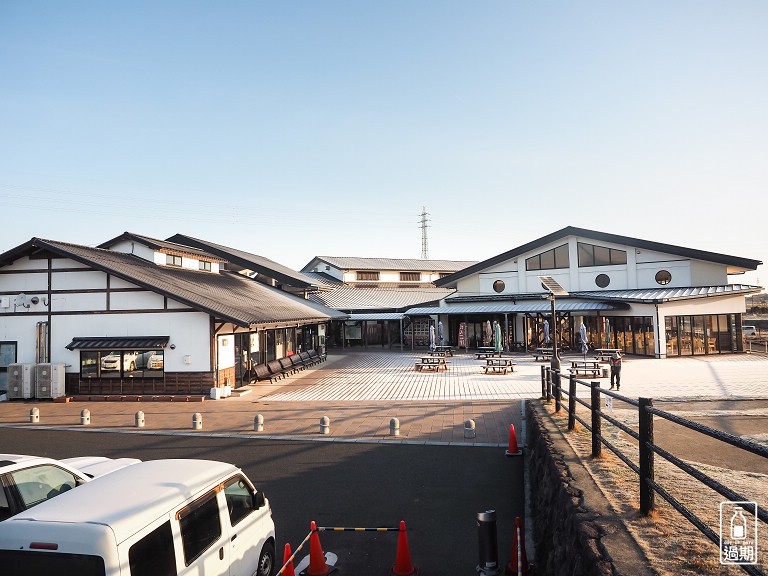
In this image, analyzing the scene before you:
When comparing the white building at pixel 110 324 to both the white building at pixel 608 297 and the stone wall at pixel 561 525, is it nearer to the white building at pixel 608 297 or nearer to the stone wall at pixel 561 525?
the stone wall at pixel 561 525

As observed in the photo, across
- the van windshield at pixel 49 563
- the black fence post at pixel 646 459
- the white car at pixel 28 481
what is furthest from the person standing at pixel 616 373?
the van windshield at pixel 49 563

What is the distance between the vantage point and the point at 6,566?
3.66m

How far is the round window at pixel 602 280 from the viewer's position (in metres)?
31.7

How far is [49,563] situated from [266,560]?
105 inches

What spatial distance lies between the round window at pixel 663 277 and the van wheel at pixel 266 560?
100ft

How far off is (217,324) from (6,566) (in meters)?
15.3

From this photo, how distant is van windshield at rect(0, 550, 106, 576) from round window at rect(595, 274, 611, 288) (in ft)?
107

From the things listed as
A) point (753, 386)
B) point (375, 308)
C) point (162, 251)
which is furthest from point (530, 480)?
point (375, 308)

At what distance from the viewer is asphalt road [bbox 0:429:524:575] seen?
21.2ft

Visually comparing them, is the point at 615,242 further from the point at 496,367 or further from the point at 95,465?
the point at 95,465

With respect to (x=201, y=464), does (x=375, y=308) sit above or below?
above

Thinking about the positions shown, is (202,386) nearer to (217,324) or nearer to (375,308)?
(217,324)

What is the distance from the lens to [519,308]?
104 ft

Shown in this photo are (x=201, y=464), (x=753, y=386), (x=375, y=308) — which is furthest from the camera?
(x=375, y=308)
